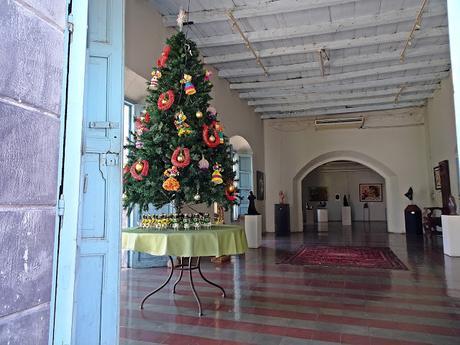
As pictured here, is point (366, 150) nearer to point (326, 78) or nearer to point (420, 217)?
point (420, 217)

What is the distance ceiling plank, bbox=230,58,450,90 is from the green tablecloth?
560 cm

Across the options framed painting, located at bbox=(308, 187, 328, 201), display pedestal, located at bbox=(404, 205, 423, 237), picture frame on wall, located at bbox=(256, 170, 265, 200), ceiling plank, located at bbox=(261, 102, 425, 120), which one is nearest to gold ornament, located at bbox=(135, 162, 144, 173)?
picture frame on wall, located at bbox=(256, 170, 265, 200)

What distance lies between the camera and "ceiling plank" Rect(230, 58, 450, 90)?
6.75 m

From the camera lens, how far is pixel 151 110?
3.62 metres

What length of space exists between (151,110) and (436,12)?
441 centimetres

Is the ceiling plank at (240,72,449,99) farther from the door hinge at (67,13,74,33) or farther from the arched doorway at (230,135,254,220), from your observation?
the door hinge at (67,13,74,33)

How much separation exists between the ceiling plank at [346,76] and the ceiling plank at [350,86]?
415 mm

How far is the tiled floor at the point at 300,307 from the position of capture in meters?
2.43

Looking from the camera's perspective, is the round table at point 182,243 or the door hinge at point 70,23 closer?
the door hinge at point 70,23

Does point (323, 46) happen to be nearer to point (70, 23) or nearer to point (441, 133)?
point (441, 133)

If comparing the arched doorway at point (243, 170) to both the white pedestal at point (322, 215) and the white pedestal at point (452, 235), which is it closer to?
the white pedestal at point (452, 235)

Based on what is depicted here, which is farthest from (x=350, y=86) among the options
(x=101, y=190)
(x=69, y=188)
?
(x=69, y=188)

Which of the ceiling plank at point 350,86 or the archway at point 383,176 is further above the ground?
the ceiling plank at point 350,86

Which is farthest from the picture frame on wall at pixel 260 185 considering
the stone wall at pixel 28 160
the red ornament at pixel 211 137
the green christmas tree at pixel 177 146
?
the stone wall at pixel 28 160
